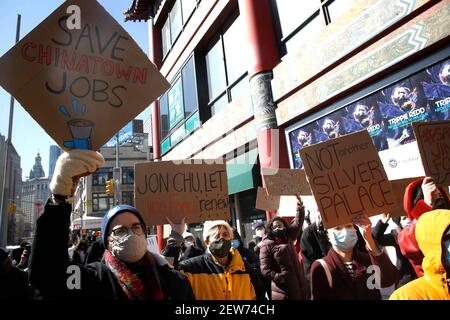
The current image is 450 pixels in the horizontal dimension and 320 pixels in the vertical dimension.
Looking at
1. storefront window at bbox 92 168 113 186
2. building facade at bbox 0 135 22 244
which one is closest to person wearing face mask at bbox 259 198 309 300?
building facade at bbox 0 135 22 244

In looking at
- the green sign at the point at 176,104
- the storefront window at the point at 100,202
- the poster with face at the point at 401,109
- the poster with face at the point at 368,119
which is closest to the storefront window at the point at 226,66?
the green sign at the point at 176,104

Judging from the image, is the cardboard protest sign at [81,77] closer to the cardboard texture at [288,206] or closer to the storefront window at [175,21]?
the cardboard texture at [288,206]

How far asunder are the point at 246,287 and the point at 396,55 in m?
4.45

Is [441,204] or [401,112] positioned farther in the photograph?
[401,112]

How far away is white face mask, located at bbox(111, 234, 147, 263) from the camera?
1906mm

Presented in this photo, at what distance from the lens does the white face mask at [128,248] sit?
191cm

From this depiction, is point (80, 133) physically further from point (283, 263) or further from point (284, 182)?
point (283, 263)

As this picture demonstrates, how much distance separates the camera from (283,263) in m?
3.87

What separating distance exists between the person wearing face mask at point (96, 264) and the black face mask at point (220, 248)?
2.60ft

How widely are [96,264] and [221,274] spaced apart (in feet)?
3.55

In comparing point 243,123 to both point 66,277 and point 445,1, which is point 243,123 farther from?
point 66,277

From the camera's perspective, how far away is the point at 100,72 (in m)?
Answer: 2.16

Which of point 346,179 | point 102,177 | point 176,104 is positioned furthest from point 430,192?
point 102,177

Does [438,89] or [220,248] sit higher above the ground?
[438,89]
